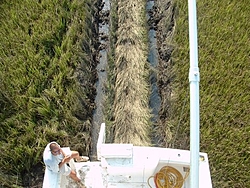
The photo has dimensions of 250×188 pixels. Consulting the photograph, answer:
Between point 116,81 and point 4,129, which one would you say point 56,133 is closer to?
point 4,129

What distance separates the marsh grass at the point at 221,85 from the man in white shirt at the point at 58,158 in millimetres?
1299

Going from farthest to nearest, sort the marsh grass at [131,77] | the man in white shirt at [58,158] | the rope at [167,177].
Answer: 1. the marsh grass at [131,77]
2. the rope at [167,177]
3. the man in white shirt at [58,158]

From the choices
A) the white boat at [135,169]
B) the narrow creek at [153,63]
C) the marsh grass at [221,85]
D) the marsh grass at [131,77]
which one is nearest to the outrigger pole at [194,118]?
the white boat at [135,169]

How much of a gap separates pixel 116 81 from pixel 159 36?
0.96 m

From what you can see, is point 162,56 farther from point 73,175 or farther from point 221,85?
point 73,175

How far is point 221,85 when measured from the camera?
4.11 metres

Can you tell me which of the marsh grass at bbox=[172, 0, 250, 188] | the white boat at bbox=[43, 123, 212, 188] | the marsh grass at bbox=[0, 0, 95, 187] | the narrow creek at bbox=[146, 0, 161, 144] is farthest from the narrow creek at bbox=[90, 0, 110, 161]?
the marsh grass at bbox=[172, 0, 250, 188]

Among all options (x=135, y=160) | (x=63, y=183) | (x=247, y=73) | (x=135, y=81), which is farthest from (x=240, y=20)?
(x=63, y=183)

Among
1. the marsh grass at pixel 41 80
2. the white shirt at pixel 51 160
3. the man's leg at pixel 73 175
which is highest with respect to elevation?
the marsh grass at pixel 41 80

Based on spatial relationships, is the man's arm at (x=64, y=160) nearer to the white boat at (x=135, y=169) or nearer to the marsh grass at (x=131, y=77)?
the white boat at (x=135, y=169)

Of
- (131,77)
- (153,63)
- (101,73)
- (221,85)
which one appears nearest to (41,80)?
(101,73)

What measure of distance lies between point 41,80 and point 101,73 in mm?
810

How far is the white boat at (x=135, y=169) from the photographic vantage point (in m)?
3.27

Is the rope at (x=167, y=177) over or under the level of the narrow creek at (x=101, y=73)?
under
